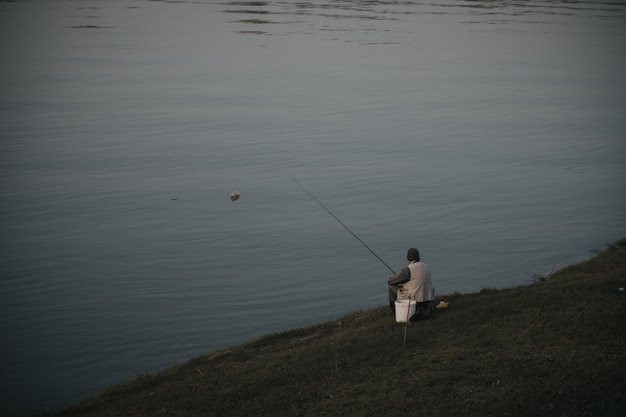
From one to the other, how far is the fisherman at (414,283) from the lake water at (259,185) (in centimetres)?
500

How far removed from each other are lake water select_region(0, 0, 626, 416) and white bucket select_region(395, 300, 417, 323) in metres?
4.90

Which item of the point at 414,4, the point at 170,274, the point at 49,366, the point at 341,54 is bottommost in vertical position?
the point at 49,366

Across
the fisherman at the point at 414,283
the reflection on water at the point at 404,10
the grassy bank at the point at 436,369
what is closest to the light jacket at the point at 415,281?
the fisherman at the point at 414,283

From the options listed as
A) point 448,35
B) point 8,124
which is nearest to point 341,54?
point 448,35

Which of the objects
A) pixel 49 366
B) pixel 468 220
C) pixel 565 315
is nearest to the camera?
pixel 565 315

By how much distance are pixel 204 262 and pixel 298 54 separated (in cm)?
4062

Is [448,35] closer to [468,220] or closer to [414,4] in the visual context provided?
[414,4]

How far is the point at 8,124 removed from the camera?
35.5 meters

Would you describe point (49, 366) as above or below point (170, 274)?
below

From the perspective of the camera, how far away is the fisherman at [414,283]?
11844 millimetres

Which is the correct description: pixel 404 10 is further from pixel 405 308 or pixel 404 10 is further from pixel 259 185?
pixel 405 308

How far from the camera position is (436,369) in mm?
9961

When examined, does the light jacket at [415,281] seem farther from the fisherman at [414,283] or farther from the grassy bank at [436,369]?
the grassy bank at [436,369]

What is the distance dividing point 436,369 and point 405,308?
208 centimetres
